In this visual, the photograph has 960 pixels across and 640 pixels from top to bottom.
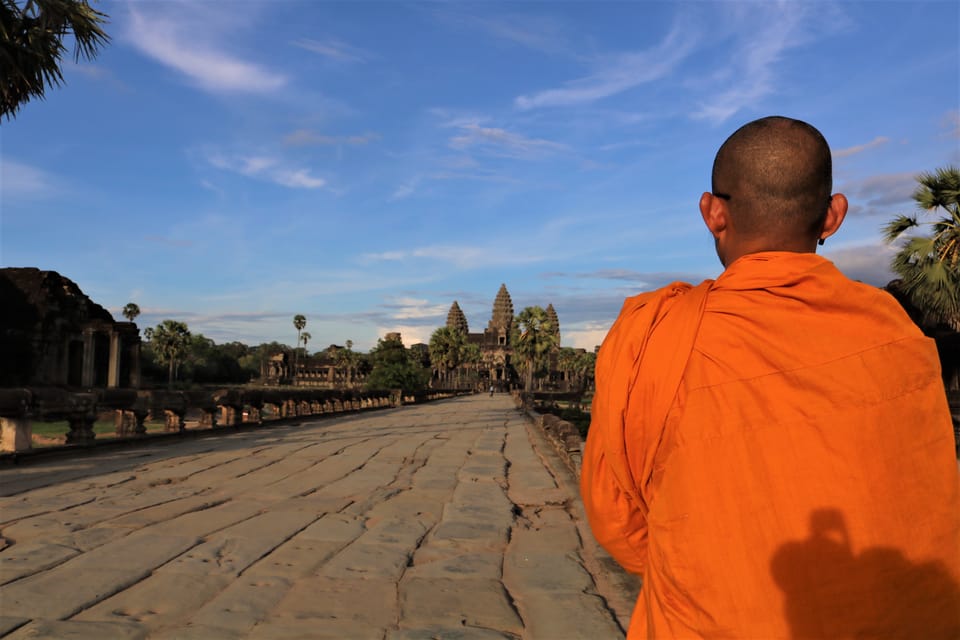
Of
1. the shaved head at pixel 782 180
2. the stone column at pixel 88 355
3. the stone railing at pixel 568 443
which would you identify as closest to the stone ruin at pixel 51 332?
the stone column at pixel 88 355

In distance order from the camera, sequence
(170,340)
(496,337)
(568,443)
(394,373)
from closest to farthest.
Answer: (568,443)
(394,373)
(170,340)
(496,337)

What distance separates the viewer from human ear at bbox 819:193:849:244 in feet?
5.94

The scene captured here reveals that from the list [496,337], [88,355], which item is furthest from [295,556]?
[496,337]

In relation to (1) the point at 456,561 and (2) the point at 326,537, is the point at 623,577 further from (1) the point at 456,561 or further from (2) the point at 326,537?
(2) the point at 326,537

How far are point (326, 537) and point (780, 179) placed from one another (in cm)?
439

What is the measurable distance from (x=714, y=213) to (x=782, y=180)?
0.18 metres

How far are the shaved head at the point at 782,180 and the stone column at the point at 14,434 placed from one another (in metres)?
9.38

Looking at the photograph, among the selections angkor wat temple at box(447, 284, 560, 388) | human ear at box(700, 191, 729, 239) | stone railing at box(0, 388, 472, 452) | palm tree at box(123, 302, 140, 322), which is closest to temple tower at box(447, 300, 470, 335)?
angkor wat temple at box(447, 284, 560, 388)

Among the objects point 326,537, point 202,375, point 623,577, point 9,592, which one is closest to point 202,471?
point 326,537

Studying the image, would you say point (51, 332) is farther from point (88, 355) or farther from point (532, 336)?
point (532, 336)

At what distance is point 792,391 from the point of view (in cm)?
152

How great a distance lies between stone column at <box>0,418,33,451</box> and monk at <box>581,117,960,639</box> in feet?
30.1

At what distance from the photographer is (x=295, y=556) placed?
4.69m

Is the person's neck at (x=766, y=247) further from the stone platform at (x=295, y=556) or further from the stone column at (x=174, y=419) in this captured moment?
the stone column at (x=174, y=419)
